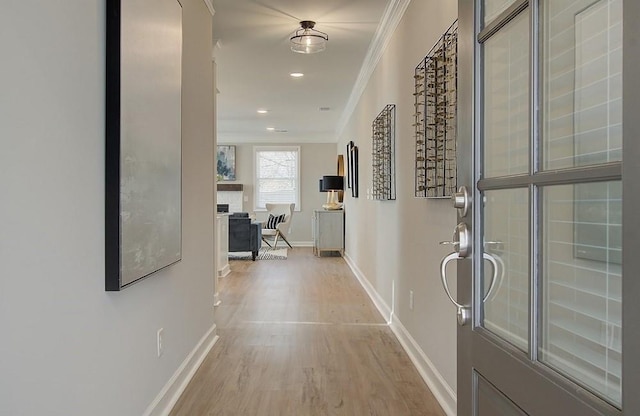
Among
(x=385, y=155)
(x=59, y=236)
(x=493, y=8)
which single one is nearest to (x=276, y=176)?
(x=385, y=155)

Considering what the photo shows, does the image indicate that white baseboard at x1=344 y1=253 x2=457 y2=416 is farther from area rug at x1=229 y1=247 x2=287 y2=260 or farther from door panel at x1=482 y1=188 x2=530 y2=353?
area rug at x1=229 y1=247 x2=287 y2=260

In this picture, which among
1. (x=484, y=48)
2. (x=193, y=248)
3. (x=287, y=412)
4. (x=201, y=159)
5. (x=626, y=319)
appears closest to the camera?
(x=626, y=319)

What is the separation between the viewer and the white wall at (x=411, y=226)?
2.52m

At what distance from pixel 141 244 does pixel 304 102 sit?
592 centimetres

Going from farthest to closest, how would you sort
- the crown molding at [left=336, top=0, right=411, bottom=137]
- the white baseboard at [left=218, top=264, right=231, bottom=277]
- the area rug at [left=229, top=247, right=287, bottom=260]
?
the area rug at [left=229, top=247, right=287, bottom=260], the white baseboard at [left=218, top=264, right=231, bottom=277], the crown molding at [left=336, top=0, right=411, bottom=137]

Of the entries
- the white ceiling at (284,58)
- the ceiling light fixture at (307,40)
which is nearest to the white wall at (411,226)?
the white ceiling at (284,58)

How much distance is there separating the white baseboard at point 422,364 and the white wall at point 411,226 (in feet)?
0.11

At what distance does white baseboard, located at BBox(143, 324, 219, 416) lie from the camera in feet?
7.55

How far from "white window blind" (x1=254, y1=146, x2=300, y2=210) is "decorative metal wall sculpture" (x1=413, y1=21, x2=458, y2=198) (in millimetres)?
8452

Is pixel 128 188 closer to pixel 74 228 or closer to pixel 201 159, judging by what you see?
pixel 74 228

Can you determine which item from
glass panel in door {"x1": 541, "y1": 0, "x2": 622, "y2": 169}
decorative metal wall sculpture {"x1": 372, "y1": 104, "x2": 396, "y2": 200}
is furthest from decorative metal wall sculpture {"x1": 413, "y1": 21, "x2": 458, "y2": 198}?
glass panel in door {"x1": 541, "y1": 0, "x2": 622, "y2": 169}

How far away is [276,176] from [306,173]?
68cm

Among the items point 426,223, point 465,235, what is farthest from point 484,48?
point 426,223

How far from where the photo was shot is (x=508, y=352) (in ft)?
3.32
